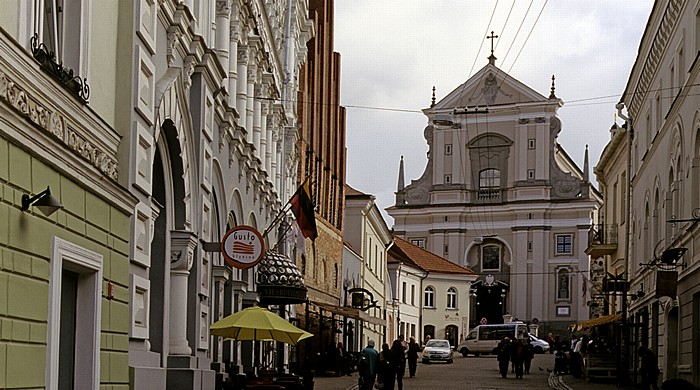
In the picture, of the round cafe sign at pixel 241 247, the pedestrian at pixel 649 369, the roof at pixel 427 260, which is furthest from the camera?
the roof at pixel 427 260

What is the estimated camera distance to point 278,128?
31609 millimetres

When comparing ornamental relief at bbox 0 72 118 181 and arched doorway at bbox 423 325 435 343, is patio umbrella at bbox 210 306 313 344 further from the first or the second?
arched doorway at bbox 423 325 435 343

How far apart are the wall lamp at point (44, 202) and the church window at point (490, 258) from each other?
3063 inches

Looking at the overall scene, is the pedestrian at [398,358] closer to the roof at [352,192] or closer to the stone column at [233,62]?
the stone column at [233,62]

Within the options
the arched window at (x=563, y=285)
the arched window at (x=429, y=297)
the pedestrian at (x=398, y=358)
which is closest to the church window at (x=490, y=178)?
the arched window at (x=563, y=285)

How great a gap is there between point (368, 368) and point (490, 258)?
60.4 meters

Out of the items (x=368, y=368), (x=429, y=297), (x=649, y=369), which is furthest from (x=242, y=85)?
(x=429, y=297)

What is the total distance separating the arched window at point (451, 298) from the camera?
81.3m

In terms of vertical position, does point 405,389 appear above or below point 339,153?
below

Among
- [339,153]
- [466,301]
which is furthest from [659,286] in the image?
[466,301]

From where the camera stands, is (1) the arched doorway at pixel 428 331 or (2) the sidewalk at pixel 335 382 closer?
(2) the sidewalk at pixel 335 382

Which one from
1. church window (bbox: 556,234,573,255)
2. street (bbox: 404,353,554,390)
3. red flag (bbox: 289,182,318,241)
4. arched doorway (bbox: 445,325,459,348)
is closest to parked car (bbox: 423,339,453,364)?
street (bbox: 404,353,554,390)

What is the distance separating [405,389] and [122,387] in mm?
21022

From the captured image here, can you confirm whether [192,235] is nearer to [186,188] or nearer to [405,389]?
[186,188]
